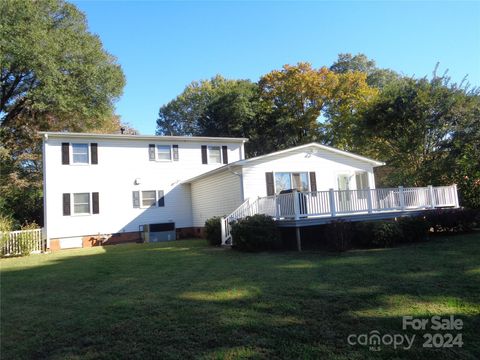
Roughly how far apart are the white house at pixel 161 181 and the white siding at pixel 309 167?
0.04 m

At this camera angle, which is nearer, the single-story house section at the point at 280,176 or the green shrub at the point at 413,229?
the green shrub at the point at 413,229

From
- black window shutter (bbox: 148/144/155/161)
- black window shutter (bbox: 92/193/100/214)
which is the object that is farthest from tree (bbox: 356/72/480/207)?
black window shutter (bbox: 92/193/100/214)

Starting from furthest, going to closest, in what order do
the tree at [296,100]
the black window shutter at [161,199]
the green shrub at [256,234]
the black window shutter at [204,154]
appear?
the tree at [296,100] < the black window shutter at [204,154] < the black window shutter at [161,199] < the green shrub at [256,234]

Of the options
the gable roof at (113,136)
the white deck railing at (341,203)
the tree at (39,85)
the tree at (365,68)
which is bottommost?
the white deck railing at (341,203)

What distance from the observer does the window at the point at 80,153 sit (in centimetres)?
1808

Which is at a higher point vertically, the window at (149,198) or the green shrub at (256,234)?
the window at (149,198)

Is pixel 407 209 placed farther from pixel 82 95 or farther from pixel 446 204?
pixel 82 95

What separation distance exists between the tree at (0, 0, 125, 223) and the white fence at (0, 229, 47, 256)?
23.3 ft

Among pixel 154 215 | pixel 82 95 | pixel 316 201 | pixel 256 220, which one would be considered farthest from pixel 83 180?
pixel 316 201

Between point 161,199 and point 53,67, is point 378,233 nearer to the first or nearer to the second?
point 161,199

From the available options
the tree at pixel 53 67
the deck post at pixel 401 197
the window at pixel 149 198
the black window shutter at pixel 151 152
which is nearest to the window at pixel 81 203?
the window at pixel 149 198

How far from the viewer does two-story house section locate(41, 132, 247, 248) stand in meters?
17.4

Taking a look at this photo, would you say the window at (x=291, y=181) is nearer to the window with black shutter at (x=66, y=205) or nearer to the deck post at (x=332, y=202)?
the deck post at (x=332, y=202)

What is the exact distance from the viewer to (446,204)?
1445cm
